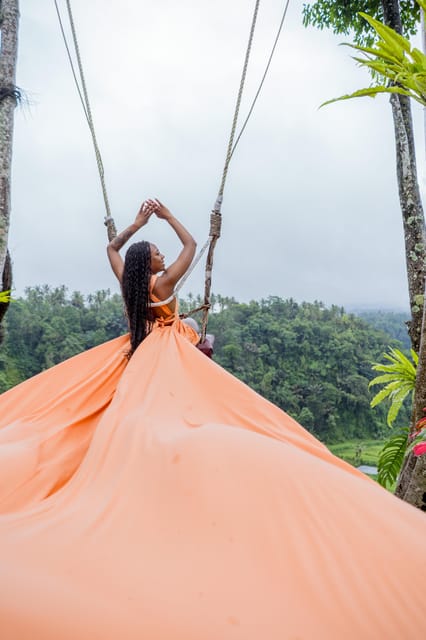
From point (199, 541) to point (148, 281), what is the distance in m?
1.24

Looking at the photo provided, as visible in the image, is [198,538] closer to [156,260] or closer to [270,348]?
[156,260]

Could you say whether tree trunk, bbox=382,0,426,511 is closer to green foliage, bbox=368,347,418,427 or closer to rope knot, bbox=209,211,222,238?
green foliage, bbox=368,347,418,427

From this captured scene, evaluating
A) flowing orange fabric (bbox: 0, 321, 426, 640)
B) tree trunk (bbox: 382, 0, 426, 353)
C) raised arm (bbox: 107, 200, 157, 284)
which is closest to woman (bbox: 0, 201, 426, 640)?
flowing orange fabric (bbox: 0, 321, 426, 640)

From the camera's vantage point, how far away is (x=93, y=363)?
195 cm

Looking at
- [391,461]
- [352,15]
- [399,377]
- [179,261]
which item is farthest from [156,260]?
[352,15]

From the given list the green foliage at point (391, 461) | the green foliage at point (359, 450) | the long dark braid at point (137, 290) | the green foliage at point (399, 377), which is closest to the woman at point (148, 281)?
the long dark braid at point (137, 290)

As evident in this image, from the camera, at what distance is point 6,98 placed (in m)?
2.92

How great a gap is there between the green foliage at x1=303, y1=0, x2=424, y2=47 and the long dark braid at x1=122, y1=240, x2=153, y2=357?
10.7 feet

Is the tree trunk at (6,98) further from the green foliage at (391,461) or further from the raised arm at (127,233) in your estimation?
the green foliage at (391,461)

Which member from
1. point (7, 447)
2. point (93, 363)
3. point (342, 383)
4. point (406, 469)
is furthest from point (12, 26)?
point (342, 383)

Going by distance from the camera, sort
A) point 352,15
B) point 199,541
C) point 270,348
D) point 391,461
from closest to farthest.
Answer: point 199,541, point 391,461, point 352,15, point 270,348

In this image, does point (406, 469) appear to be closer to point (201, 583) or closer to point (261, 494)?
Answer: point (261, 494)

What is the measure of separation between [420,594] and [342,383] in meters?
36.4

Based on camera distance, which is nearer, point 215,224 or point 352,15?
point 215,224
